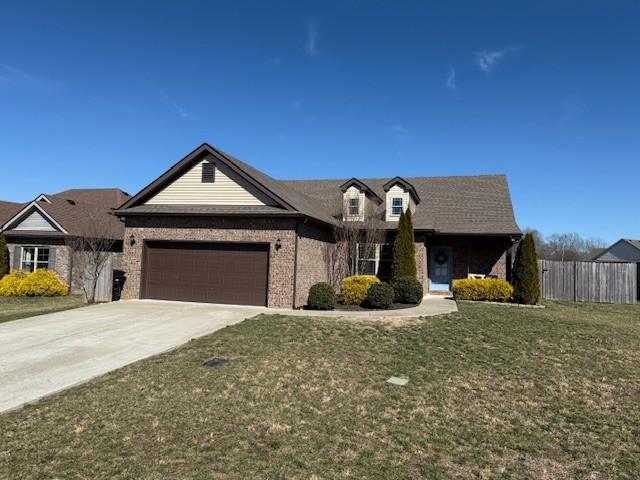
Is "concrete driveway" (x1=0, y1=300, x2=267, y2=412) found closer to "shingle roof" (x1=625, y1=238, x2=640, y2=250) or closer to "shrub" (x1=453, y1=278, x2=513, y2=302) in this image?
"shrub" (x1=453, y1=278, x2=513, y2=302)

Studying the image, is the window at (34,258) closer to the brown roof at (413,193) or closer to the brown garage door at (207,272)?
the brown roof at (413,193)

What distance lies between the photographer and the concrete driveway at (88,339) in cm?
718

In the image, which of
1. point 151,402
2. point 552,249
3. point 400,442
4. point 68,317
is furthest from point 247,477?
point 552,249

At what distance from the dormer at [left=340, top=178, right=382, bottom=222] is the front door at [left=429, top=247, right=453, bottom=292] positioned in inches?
174

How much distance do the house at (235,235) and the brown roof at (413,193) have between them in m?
0.06

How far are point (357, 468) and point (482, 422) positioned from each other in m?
2.29

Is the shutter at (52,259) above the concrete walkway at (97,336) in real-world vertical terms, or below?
above

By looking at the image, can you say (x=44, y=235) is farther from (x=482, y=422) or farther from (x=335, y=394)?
(x=482, y=422)

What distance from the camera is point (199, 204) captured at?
16.6 meters

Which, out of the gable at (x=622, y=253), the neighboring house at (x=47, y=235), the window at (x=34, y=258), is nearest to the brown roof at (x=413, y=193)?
the neighboring house at (x=47, y=235)

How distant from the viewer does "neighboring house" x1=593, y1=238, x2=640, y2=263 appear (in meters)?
53.1

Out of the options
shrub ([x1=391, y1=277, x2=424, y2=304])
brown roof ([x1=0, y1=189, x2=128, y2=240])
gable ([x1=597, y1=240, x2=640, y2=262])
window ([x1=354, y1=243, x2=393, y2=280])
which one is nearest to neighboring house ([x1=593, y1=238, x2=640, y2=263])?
gable ([x1=597, y1=240, x2=640, y2=262])

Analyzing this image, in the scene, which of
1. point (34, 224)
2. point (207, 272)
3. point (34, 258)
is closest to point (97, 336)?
point (207, 272)

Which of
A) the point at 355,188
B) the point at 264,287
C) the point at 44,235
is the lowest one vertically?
the point at 264,287
